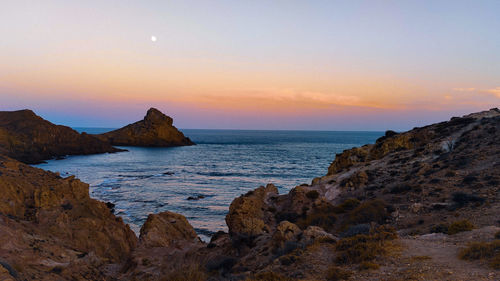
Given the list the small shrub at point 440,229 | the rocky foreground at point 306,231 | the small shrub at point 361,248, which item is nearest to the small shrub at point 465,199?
the rocky foreground at point 306,231

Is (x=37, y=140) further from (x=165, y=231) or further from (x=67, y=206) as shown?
(x=165, y=231)

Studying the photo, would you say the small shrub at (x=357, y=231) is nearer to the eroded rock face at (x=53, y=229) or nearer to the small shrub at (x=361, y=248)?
the small shrub at (x=361, y=248)

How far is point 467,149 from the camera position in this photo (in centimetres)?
2667

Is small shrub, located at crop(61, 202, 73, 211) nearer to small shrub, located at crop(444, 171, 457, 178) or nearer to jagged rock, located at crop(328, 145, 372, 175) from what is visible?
small shrub, located at crop(444, 171, 457, 178)

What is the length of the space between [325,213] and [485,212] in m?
8.48

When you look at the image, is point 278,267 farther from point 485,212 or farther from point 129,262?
point 485,212

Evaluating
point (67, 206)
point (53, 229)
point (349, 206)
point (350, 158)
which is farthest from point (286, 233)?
point (350, 158)

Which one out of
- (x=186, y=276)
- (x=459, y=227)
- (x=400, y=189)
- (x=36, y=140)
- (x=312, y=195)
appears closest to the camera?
(x=186, y=276)

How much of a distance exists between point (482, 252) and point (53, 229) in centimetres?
2052

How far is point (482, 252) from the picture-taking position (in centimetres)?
890

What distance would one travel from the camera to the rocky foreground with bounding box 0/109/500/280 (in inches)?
376

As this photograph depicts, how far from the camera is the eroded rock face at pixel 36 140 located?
252ft

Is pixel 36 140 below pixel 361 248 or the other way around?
the other way around

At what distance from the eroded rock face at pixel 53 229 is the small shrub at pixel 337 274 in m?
10.8
